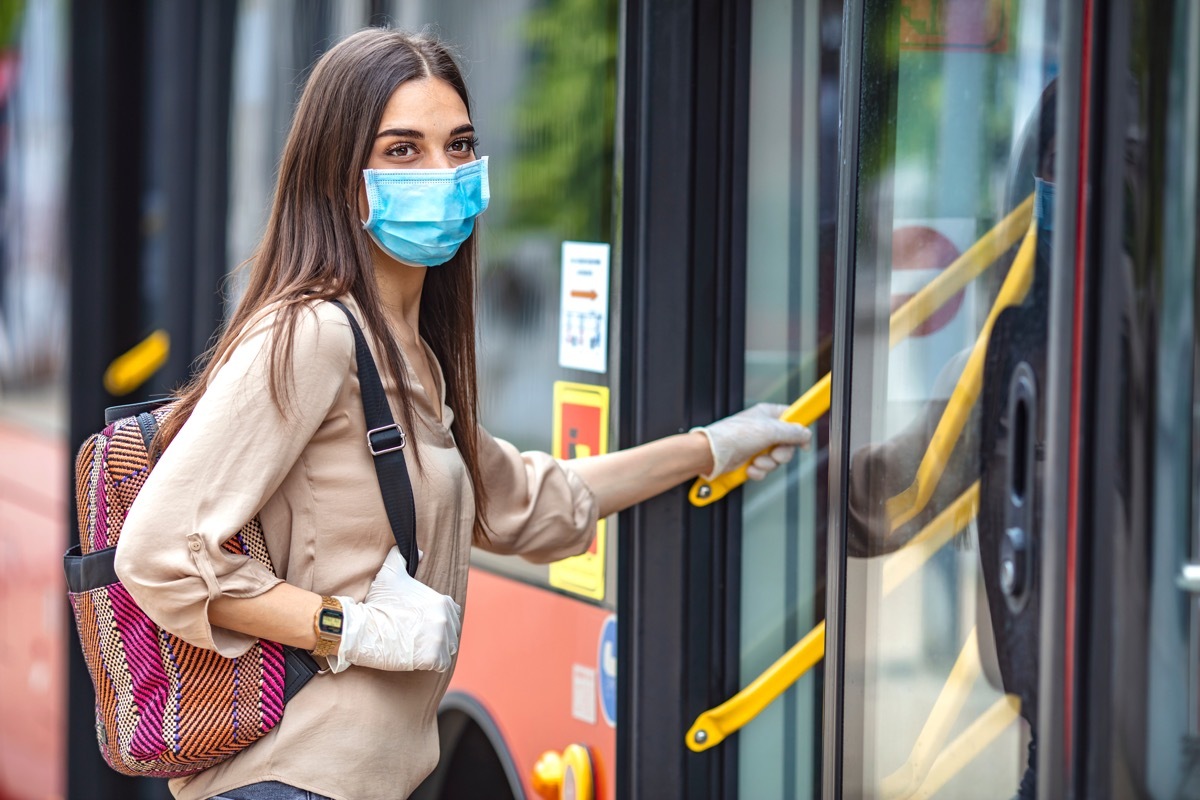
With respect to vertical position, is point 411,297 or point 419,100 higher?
point 419,100

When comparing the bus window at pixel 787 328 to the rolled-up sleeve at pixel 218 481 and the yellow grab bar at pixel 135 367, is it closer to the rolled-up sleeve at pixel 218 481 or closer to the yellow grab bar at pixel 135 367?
the rolled-up sleeve at pixel 218 481

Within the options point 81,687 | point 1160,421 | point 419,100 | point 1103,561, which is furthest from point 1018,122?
point 81,687

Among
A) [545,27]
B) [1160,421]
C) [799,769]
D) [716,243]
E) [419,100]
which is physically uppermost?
[545,27]

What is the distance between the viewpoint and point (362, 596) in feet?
5.97

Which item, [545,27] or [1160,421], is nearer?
[1160,421]

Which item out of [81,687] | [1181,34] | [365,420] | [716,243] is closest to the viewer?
[1181,34]

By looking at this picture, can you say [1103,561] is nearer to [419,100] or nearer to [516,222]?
[419,100]

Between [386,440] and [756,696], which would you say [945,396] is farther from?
[756,696]

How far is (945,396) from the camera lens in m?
1.82

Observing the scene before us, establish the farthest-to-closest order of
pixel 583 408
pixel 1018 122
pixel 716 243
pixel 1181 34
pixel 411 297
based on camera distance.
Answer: pixel 583 408 → pixel 716 243 → pixel 411 297 → pixel 1018 122 → pixel 1181 34

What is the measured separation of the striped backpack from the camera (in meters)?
1.76

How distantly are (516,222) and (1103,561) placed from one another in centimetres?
152

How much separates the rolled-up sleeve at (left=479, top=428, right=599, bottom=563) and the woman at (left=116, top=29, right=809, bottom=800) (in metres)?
0.19

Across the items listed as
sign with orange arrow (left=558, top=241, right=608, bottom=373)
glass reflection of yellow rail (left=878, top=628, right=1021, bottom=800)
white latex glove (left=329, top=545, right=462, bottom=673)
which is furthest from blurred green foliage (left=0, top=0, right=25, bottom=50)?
glass reflection of yellow rail (left=878, top=628, right=1021, bottom=800)
